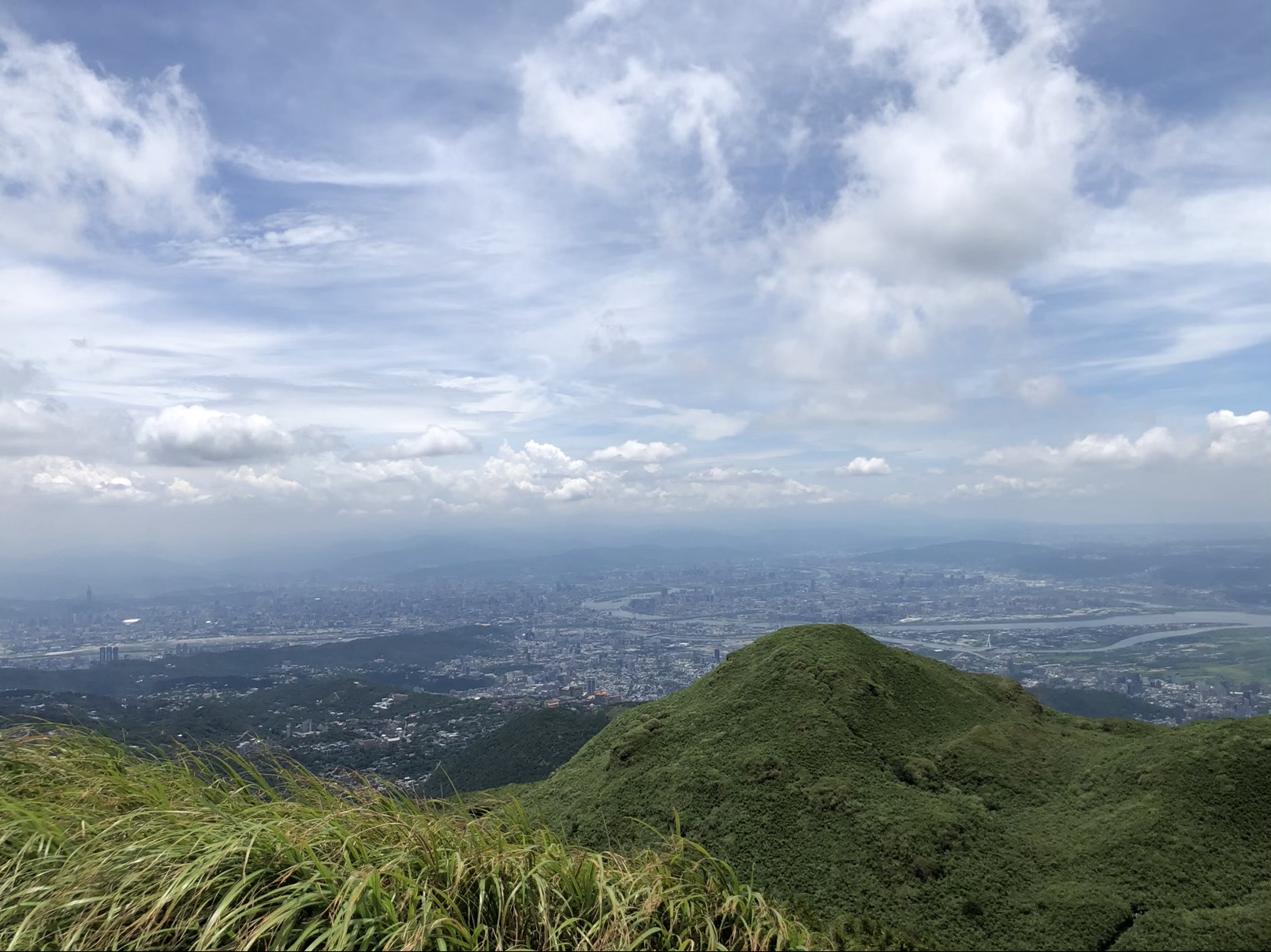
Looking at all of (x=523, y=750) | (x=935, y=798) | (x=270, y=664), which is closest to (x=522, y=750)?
(x=523, y=750)

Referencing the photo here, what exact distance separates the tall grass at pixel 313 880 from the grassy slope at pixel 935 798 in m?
7.15

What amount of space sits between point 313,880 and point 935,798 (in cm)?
1527

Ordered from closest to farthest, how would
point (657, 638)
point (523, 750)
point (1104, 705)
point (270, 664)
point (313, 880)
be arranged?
point (313, 880), point (523, 750), point (1104, 705), point (270, 664), point (657, 638)

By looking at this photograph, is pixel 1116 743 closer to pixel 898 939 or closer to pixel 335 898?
pixel 898 939

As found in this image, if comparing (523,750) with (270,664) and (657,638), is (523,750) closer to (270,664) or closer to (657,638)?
(270,664)

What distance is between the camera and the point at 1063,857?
1334 centimetres

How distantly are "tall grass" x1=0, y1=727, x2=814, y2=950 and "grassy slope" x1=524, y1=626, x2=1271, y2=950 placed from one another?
7.15 m

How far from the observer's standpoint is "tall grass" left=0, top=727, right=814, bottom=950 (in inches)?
193

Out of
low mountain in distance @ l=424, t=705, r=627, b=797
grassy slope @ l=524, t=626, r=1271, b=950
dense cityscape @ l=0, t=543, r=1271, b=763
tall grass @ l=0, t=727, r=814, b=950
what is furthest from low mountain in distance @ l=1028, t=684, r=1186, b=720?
tall grass @ l=0, t=727, r=814, b=950

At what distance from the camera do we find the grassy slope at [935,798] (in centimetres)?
1216

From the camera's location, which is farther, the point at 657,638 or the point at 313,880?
the point at 657,638

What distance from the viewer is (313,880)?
5.05 meters

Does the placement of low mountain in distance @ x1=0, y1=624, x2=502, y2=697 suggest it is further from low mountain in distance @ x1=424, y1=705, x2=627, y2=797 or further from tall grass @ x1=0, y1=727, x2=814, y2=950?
tall grass @ x1=0, y1=727, x2=814, y2=950

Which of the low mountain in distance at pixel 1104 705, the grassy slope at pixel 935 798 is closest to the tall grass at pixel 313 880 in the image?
the grassy slope at pixel 935 798
